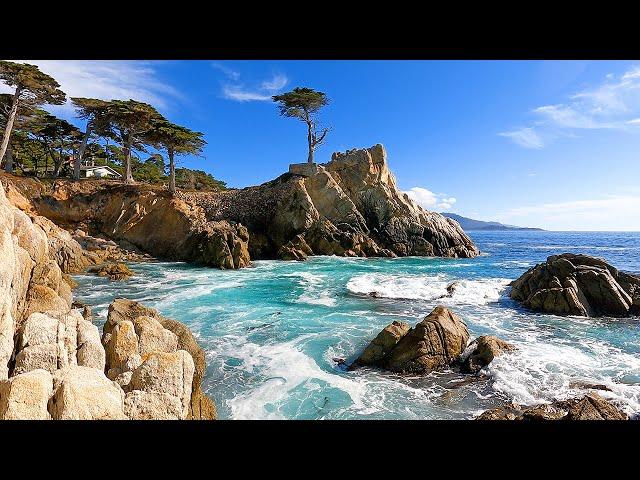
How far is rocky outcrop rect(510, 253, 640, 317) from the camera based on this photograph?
544 inches

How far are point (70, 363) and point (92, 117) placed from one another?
37453mm

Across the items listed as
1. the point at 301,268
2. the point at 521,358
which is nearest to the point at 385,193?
the point at 301,268

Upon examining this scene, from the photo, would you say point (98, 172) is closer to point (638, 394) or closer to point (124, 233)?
point (124, 233)

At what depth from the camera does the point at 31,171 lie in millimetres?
40219

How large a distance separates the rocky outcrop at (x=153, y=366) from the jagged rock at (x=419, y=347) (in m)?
4.34

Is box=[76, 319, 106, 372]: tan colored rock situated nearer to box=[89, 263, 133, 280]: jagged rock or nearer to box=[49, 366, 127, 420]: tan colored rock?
box=[49, 366, 127, 420]: tan colored rock

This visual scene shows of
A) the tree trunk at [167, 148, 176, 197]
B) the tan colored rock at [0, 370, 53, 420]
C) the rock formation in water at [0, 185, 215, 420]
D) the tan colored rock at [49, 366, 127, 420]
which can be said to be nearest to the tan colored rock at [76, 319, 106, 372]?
the rock formation in water at [0, 185, 215, 420]

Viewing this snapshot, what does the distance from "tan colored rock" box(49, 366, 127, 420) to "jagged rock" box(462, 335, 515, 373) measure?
754 cm

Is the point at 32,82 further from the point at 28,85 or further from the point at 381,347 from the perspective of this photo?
the point at 381,347

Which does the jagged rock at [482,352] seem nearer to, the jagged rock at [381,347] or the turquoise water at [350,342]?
the turquoise water at [350,342]

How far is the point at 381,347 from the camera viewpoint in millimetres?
9195

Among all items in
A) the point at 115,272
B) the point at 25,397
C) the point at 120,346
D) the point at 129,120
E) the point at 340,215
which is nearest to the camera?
the point at 25,397

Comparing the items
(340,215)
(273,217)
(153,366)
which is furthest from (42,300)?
(340,215)

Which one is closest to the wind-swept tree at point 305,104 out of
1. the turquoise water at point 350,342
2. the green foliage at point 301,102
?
the green foliage at point 301,102
